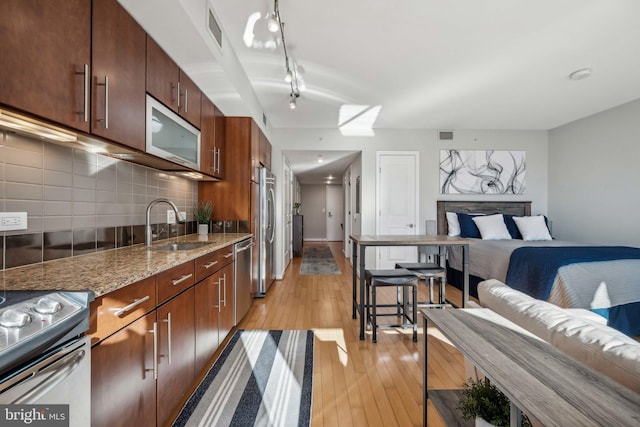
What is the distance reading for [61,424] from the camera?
0.77 meters

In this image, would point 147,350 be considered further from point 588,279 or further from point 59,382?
point 588,279

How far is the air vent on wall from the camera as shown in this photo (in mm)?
1914

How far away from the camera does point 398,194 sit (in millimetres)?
4785

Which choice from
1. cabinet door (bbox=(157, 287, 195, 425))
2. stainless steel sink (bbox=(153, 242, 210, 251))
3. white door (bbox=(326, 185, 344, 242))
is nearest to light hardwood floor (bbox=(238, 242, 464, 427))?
cabinet door (bbox=(157, 287, 195, 425))

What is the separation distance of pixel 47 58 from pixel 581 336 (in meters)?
2.05

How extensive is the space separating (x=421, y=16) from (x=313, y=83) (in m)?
1.37

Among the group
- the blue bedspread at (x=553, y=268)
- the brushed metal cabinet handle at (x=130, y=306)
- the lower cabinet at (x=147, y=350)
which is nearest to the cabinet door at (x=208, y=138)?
the lower cabinet at (x=147, y=350)

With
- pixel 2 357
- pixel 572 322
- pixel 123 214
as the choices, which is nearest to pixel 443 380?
pixel 572 322

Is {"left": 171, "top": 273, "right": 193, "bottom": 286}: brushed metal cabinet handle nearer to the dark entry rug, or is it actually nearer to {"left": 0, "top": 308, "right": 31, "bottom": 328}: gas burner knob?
{"left": 0, "top": 308, "right": 31, "bottom": 328}: gas burner knob

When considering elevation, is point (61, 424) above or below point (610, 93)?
below

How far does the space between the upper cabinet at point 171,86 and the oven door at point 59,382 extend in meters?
1.47

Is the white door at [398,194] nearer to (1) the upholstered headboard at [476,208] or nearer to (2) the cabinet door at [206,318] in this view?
(1) the upholstered headboard at [476,208]

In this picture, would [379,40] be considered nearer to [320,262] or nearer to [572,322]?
[572,322]

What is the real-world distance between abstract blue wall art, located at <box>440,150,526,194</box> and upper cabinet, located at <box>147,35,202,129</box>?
13.5 ft
